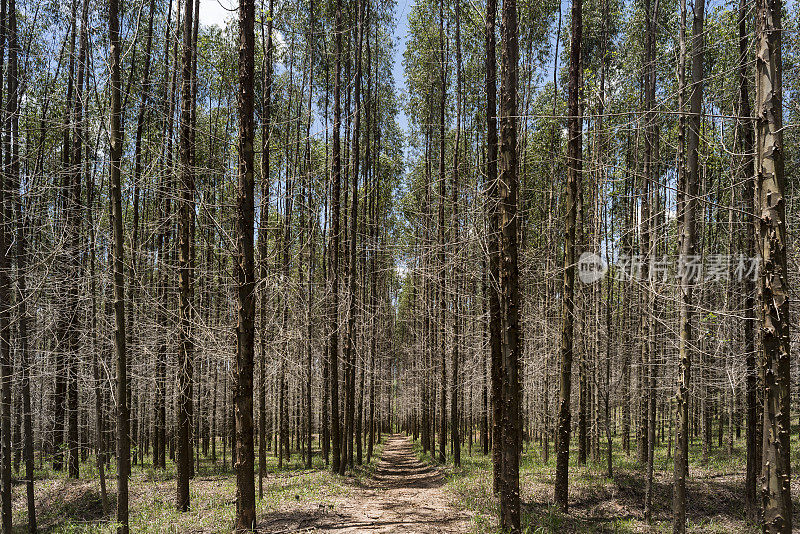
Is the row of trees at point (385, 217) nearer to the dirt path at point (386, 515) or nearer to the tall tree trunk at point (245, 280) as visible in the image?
the tall tree trunk at point (245, 280)

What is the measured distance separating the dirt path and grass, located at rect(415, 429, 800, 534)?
0.47m

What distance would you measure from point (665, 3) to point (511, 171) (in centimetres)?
1583

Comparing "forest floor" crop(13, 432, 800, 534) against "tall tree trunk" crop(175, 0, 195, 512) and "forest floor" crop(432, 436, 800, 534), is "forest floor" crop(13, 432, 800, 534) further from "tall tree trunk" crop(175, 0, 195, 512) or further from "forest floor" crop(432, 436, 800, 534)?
"tall tree trunk" crop(175, 0, 195, 512)

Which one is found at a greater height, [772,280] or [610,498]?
[772,280]

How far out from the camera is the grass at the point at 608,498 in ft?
29.0

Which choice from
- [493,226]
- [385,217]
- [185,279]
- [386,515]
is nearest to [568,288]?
[493,226]

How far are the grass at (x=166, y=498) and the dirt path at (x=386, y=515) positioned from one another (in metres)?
0.53

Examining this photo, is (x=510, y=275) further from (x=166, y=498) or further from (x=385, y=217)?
(x=385, y=217)

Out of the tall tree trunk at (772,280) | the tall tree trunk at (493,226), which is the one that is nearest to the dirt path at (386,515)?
the tall tree trunk at (493,226)

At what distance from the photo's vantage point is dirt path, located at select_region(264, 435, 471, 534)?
26.2 feet

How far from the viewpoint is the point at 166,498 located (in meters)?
12.1

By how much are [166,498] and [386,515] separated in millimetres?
6646

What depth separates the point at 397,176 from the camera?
91.0ft

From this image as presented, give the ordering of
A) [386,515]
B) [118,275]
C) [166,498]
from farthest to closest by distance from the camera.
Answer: [166,498] → [386,515] → [118,275]
